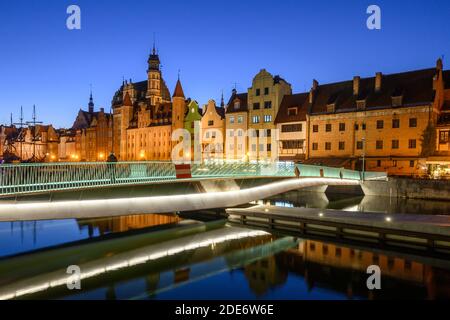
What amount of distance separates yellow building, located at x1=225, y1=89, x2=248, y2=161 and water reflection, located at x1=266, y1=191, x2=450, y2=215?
1441 centimetres

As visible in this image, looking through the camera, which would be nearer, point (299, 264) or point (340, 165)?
point (299, 264)

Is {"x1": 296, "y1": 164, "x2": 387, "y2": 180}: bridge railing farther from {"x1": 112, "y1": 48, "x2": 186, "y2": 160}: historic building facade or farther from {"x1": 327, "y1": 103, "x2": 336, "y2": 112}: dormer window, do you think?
{"x1": 112, "y1": 48, "x2": 186, "y2": 160}: historic building facade

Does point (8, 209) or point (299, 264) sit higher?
point (8, 209)

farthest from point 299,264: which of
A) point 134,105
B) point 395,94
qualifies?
point 134,105

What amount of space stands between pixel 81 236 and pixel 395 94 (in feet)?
142

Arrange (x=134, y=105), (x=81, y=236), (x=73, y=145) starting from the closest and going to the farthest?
1. (x=81, y=236)
2. (x=134, y=105)
3. (x=73, y=145)

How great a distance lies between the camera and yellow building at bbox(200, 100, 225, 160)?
66.3 meters

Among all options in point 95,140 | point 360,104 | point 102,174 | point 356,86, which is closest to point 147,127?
point 95,140

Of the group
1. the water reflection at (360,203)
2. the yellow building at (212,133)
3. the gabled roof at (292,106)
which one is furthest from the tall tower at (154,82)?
the water reflection at (360,203)

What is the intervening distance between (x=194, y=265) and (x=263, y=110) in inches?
1757

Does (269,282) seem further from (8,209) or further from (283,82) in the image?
(283,82)

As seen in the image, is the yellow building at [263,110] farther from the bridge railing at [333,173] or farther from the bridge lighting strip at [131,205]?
the bridge lighting strip at [131,205]

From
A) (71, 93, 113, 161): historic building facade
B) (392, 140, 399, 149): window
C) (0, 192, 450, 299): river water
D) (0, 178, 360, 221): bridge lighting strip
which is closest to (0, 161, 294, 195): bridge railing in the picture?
(0, 178, 360, 221): bridge lighting strip

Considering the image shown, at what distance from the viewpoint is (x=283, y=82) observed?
202 ft
